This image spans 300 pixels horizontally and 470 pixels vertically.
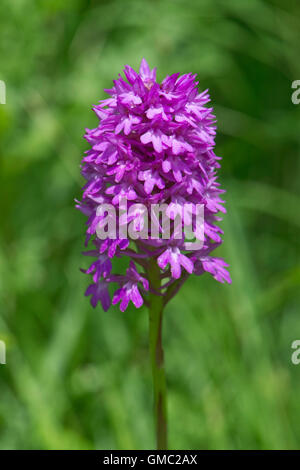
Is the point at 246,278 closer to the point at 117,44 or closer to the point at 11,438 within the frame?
the point at 11,438

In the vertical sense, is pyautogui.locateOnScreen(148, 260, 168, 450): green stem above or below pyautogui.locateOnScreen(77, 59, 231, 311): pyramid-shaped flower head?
below

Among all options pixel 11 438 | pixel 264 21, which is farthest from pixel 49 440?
pixel 264 21

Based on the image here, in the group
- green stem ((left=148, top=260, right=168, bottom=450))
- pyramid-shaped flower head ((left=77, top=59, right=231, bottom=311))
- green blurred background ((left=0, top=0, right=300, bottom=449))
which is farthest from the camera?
green blurred background ((left=0, top=0, right=300, bottom=449))

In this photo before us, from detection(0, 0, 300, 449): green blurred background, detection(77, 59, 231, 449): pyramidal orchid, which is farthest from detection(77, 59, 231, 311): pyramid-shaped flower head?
detection(0, 0, 300, 449): green blurred background

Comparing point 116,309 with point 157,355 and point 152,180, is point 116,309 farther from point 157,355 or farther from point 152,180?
point 152,180

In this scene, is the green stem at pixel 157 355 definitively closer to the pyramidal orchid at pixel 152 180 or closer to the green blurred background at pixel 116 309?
the pyramidal orchid at pixel 152 180

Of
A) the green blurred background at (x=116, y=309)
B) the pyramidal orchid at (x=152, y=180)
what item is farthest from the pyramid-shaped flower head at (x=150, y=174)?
the green blurred background at (x=116, y=309)

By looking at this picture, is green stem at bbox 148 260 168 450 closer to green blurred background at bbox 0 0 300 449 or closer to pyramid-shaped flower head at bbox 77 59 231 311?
pyramid-shaped flower head at bbox 77 59 231 311
